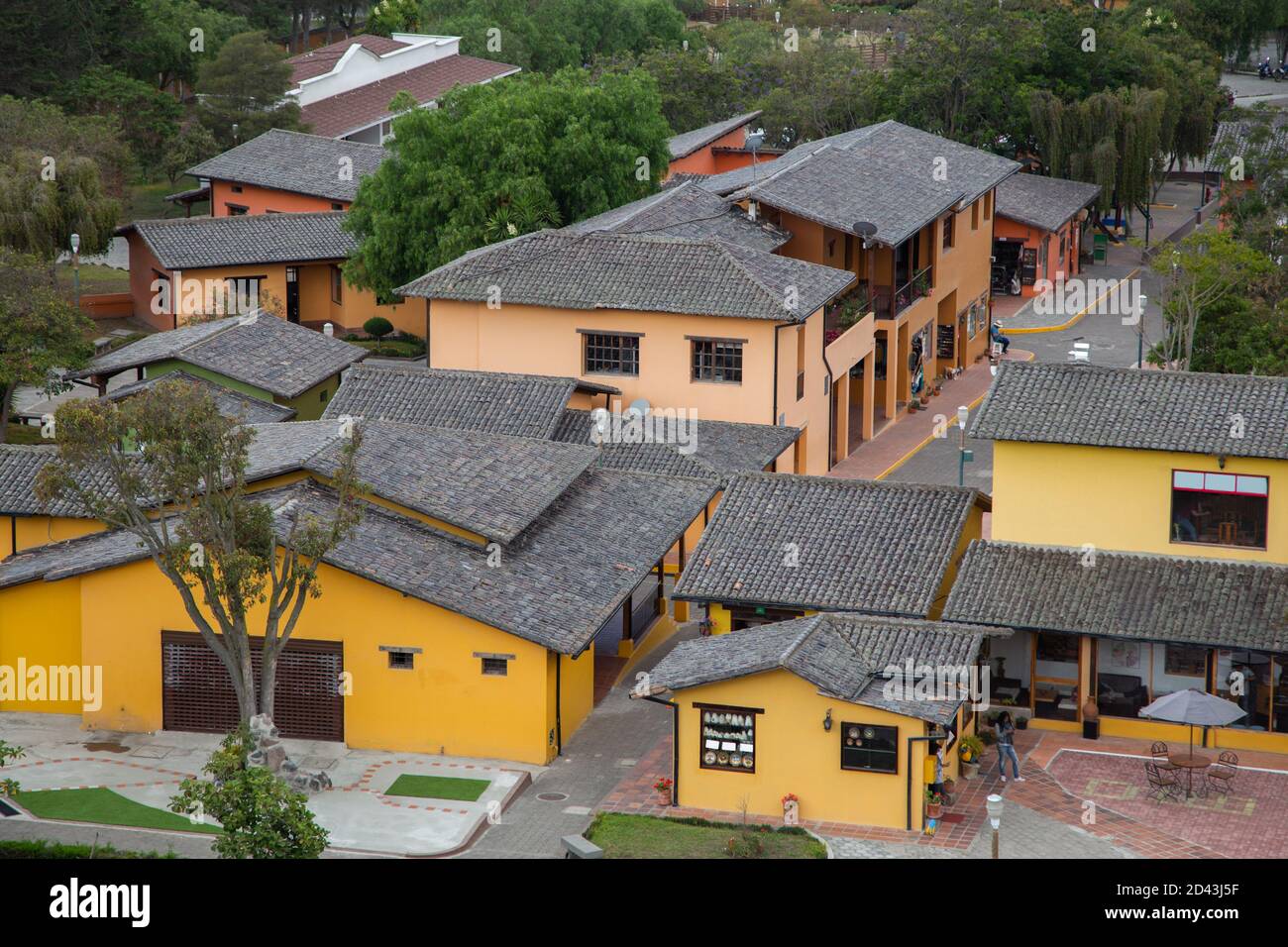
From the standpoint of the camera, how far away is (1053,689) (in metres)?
41.6

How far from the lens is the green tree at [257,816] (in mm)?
30781

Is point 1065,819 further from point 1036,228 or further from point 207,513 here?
point 1036,228

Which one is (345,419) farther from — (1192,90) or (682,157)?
(1192,90)

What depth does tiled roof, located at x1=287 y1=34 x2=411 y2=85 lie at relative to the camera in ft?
324

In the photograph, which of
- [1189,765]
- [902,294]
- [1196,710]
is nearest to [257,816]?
[1189,765]

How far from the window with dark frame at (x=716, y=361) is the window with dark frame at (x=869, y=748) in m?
19.0

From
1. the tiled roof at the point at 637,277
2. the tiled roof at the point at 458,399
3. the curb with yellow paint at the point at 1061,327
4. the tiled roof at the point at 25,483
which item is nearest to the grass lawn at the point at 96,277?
the tiled roof at the point at 637,277

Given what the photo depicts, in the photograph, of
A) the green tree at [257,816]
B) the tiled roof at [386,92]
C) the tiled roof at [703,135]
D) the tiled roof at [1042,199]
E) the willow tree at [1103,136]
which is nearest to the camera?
the green tree at [257,816]

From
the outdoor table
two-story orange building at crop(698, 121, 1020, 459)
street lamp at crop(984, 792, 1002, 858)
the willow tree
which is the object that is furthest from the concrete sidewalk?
street lamp at crop(984, 792, 1002, 858)

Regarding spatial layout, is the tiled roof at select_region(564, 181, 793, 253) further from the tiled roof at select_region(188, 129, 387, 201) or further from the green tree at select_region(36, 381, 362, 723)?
the green tree at select_region(36, 381, 362, 723)

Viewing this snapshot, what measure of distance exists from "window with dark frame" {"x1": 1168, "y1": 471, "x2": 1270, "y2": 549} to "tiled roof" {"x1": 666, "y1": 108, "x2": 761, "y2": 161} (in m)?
42.9

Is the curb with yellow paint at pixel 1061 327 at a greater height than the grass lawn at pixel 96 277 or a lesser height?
lesser

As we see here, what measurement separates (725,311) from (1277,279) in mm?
19143

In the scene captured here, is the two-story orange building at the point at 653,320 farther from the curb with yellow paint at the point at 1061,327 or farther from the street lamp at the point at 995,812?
the street lamp at the point at 995,812
